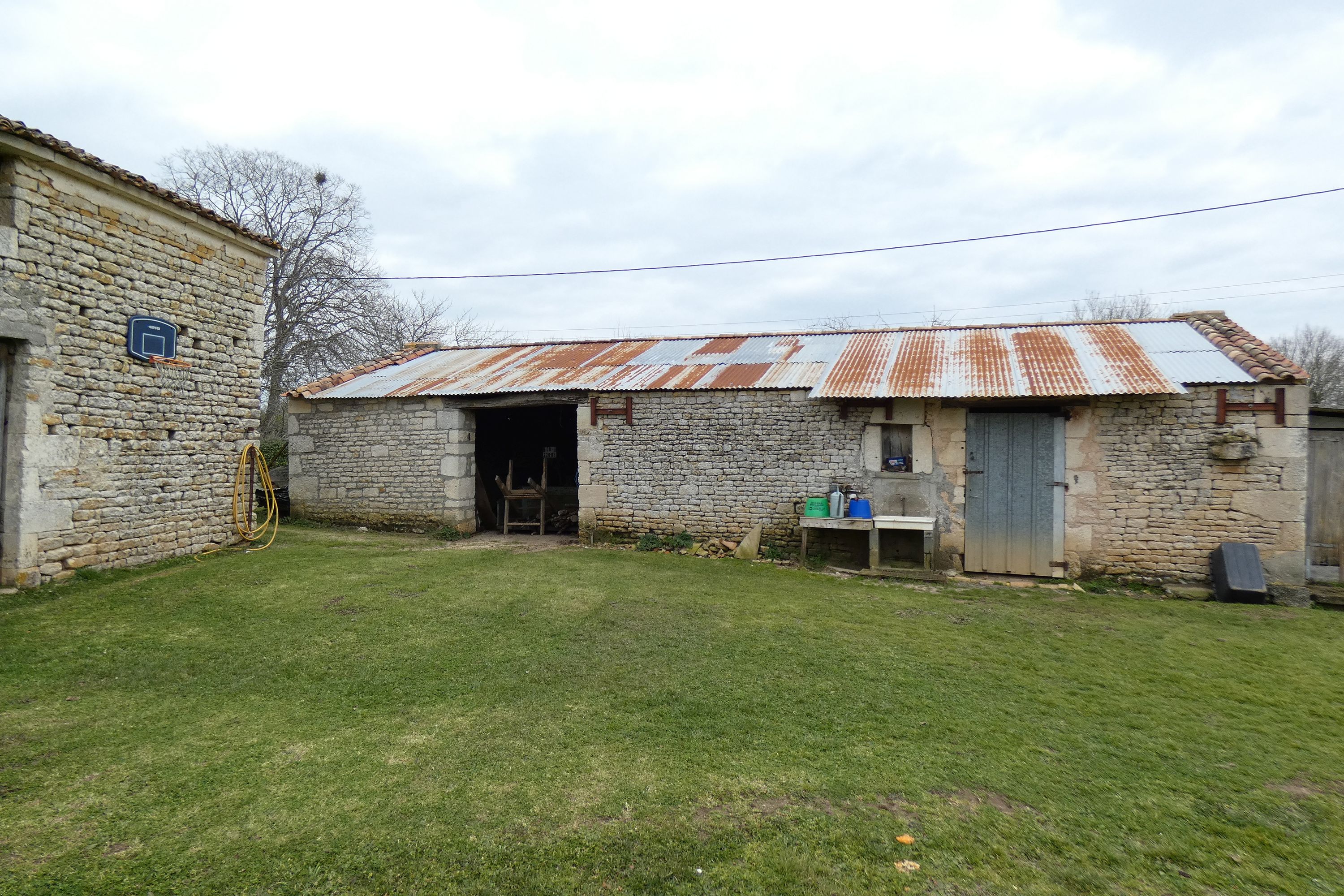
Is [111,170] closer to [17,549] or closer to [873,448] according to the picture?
[17,549]

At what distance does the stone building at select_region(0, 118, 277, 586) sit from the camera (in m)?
6.05

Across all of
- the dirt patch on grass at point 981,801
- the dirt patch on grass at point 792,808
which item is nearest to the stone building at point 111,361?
the dirt patch on grass at point 792,808

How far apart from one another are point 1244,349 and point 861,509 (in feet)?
17.6

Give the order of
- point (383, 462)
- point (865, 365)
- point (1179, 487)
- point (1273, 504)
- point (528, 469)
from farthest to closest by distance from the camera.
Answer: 1. point (528, 469)
2. point (383, 462)
3. point (865, 365)
4. point (1179, 487)
5. point (1273, 504)

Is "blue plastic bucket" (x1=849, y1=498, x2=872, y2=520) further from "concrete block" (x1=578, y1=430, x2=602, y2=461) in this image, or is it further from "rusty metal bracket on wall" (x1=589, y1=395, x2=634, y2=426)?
"concrete block" (x1=578, y1=430, x2=602, y2=461)

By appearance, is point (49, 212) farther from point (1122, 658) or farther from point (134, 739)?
point (1122, 658)

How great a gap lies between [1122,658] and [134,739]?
7.01 meters

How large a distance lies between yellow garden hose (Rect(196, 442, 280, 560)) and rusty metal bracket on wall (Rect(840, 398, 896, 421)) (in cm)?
801

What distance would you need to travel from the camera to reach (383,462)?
1101 cm

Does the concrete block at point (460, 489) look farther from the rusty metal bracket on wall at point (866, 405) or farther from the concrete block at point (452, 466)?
the rusty metal bracket on wall at point (866, 405)

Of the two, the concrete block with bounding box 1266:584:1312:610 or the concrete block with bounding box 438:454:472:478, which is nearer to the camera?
the concrete block with bounding box 1266:584:1312:610

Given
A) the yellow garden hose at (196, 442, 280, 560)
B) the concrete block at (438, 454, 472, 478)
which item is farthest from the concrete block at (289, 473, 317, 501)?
the concrete block at (438, 454, 472, 478)

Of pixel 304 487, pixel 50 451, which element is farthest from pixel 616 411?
pixel 50 451

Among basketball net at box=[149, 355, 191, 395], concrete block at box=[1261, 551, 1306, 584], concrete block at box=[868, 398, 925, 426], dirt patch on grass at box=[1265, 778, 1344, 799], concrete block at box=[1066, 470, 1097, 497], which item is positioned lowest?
dirt patch on grass at box=[1265, 778, 1344, 799]
